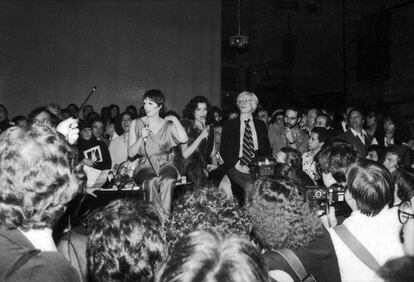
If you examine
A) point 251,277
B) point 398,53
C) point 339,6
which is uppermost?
point 339,6

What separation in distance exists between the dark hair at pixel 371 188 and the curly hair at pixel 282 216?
0.36m

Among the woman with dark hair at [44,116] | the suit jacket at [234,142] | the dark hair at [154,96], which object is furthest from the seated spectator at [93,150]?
the suit jacket at [234,142]

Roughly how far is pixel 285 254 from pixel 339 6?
1119 centimetres

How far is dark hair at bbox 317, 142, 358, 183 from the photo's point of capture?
288 centimetres

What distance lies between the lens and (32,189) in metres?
1.18

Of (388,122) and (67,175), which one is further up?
(388,122)

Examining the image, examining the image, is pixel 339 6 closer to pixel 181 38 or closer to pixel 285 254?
pixel 181 38

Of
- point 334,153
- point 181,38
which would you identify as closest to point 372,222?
point 334,153

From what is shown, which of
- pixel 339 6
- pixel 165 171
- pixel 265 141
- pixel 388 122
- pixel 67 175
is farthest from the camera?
pixel 339 6

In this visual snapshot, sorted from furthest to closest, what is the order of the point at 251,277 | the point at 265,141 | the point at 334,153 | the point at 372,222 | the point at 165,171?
the point at 265,141 → the point at 165,171 → the point at 334,153 → the point at 372,222 → the point at 251,277

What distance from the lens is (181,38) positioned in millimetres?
9539

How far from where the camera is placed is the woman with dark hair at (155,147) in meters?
3.69

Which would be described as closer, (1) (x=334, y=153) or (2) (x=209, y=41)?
(1) (x=334, y=153)

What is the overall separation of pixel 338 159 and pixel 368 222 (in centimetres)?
97
